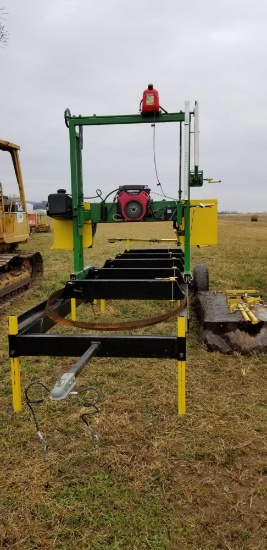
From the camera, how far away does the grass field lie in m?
2.15

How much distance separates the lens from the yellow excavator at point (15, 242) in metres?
7.59

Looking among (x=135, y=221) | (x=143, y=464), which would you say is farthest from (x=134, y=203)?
(x=143, y=464)

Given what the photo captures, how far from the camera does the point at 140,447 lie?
287cm

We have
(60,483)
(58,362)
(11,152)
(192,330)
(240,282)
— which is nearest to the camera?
(60,483)

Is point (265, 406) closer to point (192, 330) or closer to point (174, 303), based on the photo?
point (192, 330)

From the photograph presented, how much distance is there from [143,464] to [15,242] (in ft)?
20.5

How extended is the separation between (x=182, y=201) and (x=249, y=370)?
265 centimetres

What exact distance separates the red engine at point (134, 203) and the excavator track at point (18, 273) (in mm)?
2747

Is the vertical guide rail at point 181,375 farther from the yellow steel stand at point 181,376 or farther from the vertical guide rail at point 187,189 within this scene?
the vertical guide rail at point 187,189

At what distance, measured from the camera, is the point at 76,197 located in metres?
5.66

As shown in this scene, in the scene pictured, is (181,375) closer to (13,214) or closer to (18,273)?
(13,214)

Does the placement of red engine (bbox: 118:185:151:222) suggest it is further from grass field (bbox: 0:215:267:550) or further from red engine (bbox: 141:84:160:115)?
grass field (bbox: 0:215:267:550)

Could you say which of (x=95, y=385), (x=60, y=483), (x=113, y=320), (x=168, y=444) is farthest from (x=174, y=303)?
→ (x=60, y=483)

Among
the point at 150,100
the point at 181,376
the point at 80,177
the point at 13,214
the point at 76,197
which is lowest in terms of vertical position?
the point at 181,376
